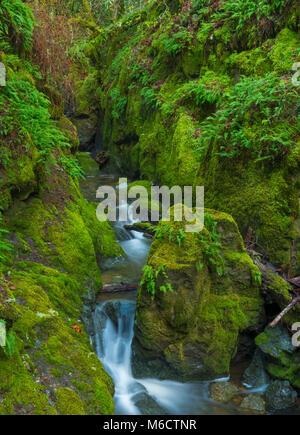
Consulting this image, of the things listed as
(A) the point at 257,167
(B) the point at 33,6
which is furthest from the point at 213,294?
(B) the point at 33,6

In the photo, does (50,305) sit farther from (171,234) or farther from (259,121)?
(259,121)

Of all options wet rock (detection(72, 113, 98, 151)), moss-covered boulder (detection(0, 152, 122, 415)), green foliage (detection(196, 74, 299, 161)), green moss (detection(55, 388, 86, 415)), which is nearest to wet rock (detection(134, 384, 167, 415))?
moss-covered boulder (detection(0, 152, 122, 415))

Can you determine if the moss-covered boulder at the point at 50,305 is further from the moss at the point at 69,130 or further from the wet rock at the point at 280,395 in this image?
the wet rock at the point at 280,395

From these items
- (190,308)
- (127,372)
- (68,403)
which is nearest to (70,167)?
(190,308)

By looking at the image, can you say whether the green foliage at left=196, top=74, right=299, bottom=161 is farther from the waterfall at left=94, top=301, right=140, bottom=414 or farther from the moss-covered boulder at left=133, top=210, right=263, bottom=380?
the waterfall at left=94, top=301, right=140, bottom=414

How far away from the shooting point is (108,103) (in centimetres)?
1520

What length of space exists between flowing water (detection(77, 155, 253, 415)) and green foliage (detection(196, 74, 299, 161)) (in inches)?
132

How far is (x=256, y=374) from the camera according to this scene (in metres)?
5.23

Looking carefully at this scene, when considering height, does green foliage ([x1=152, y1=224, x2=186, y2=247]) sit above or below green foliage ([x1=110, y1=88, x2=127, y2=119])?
below

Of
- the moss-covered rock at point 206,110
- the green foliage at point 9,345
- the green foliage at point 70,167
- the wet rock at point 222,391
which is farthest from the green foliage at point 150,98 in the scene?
the green foliage at point 9,345

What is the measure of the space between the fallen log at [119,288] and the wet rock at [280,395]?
9.23 ft

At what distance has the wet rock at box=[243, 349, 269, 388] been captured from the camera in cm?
514

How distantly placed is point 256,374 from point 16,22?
26.9ft
